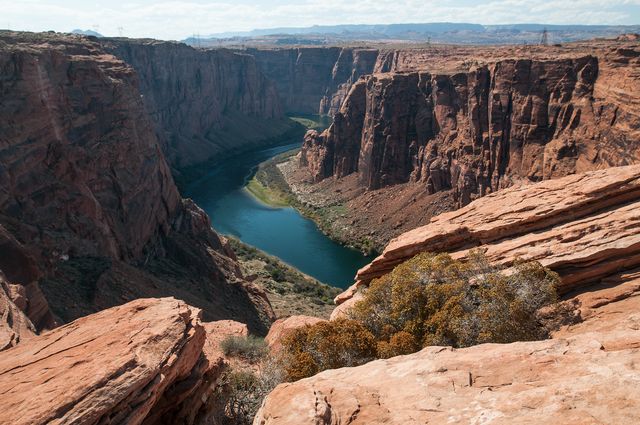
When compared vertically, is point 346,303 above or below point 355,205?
above

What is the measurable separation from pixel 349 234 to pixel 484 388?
68.0 m

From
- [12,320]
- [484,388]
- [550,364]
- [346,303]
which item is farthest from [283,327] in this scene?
[550,364]

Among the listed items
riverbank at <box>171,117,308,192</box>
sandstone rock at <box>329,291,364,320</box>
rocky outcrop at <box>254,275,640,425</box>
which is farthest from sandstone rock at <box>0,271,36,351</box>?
riverbank at <box>171,117,308,192</box>

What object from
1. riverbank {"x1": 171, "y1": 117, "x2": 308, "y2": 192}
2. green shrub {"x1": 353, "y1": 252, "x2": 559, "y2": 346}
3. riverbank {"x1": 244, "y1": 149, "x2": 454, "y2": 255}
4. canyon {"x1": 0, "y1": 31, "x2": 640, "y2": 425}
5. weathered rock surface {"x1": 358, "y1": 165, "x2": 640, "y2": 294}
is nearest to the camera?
canyon {"x1": 0, "y1": 31, "x2": 640, "y2": 425}

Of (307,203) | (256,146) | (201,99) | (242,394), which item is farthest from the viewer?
(256,146)

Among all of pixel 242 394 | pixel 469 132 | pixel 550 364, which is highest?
pixel 550 364

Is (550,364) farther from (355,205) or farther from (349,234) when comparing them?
(355,205)

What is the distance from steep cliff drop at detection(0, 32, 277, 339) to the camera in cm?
3422

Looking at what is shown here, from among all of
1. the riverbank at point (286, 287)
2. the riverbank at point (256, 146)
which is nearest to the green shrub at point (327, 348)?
the riverbank at point (286, 287)

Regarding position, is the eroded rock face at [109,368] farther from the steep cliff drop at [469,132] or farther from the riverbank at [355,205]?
the riverbank at [355,205]

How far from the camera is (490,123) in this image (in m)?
71.4

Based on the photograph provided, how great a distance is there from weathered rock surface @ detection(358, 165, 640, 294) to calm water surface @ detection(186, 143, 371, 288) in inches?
1578

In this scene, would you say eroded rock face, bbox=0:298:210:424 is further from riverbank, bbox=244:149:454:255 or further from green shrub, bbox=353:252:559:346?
riverbank, bbox=244:149:454:255

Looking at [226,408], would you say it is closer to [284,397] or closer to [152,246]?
[284,397]
